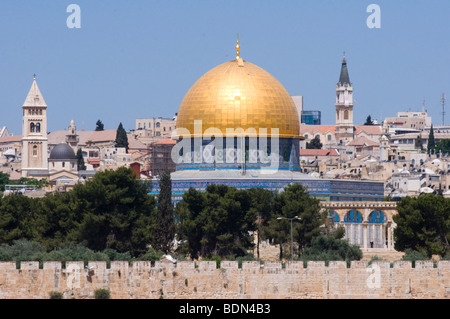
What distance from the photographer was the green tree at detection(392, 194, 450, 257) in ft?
174

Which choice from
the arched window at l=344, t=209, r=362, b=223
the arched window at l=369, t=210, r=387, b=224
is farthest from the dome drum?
the arched window at l=369, t=210, r=387, b=224

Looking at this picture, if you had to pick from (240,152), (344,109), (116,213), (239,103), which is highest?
(344,109)

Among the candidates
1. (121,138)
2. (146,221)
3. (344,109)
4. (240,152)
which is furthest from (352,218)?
(344,109)

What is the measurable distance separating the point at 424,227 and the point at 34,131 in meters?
75.4

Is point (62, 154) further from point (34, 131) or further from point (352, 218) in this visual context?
point (352, 218)

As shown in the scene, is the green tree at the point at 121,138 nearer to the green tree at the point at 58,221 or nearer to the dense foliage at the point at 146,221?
the dense foliage at the point at 146,221

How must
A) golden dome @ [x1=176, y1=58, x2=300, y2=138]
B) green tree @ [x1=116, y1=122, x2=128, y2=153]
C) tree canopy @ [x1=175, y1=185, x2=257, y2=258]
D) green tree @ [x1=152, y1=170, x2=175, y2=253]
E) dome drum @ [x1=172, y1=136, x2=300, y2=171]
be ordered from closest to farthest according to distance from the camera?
green tree @ [x1=152, y1=170, x2=175, y2=253]
tree canopy @ [x1=175, y1=185, x2=257, y2=258]
golden dome @ [x1=176, y1=58, x2=300, y2=138]
dome drum @ [x1=172, y1=136, x2=300, y2=171]
green tree @ [x1=116, y1=122, x2=128, y2=153]

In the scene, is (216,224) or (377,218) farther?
(377,218)

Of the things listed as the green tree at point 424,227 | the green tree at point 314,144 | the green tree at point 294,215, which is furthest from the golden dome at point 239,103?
the green tree at point 314,144

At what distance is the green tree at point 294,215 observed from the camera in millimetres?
52625

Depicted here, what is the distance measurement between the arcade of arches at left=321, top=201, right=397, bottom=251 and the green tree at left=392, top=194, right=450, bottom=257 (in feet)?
33.9

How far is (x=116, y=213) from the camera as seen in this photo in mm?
51531

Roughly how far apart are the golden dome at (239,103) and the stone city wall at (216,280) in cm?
2881

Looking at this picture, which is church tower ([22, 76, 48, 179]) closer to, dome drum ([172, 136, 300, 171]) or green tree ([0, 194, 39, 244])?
dome drum ([172, 136, 300, 171])
